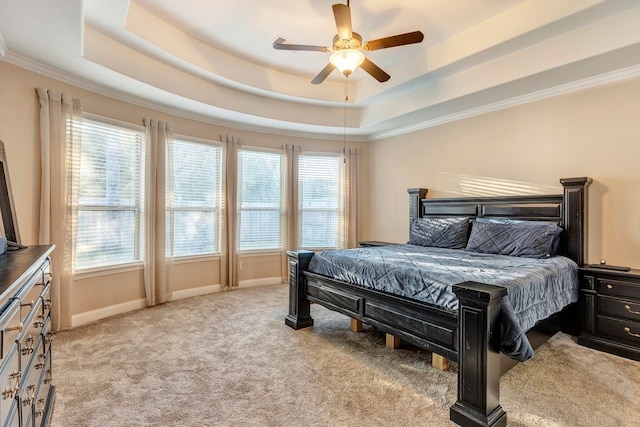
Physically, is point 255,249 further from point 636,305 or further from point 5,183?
point 636,305

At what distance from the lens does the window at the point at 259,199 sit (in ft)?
17.4

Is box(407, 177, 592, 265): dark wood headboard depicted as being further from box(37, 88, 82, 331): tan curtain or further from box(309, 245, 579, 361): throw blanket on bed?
box(37, 88, 82, 331): tan curtain

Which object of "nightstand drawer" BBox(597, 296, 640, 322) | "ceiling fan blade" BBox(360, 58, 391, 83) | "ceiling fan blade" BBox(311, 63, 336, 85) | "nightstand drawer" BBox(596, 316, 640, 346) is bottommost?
"nightstand drawer" BBox(596, 316, 640, 346)

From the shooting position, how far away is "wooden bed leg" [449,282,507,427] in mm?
1830

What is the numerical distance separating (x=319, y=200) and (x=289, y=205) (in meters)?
0.61

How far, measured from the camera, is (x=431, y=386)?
2309mm

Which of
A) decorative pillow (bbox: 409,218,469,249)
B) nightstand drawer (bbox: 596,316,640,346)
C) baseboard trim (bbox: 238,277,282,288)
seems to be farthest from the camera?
baseboard trim (bbox: 238,277,282,288)

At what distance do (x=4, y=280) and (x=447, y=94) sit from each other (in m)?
4.28

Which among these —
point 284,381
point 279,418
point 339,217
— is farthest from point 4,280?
point 339,217

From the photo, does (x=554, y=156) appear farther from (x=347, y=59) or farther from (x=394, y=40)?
(x=347, y=59)

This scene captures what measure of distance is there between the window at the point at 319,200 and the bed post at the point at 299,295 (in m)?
2.24

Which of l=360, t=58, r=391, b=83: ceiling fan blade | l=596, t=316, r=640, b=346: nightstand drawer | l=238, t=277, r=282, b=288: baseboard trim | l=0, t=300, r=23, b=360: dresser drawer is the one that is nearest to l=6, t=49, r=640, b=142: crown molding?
l=360, t=58, r=391, b=83: ceiling fan blade

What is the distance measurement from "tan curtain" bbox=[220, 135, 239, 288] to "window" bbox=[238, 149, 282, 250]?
4.6 inches

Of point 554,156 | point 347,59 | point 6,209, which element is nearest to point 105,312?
point 6,209
